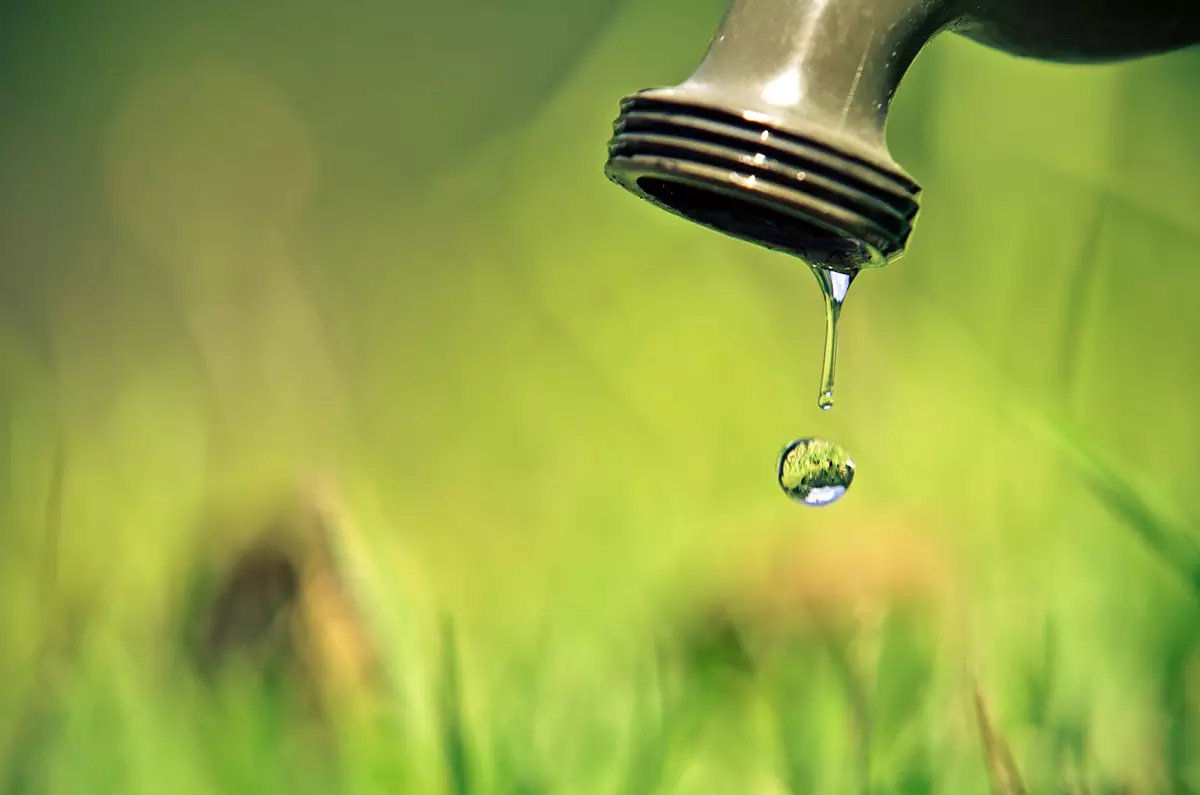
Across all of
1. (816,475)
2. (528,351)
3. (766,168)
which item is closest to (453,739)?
(816,475)

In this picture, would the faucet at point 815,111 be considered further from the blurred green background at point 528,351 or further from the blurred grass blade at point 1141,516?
the blurred green background at point 528,351

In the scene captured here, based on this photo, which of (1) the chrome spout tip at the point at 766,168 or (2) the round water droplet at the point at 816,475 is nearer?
(1) the chrome spout tip at the point at 766,168

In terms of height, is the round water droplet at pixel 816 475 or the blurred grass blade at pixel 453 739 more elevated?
the round water droplet at pixel 816 475

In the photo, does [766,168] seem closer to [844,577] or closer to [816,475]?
[816,475]

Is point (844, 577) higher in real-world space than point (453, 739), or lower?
higher

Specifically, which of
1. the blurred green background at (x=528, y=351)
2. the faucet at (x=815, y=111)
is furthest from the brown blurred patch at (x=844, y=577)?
the faucet at (x=815, y=111)

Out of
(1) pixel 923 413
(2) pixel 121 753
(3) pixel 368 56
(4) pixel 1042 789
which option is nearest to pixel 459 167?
(3) pixel 368 56

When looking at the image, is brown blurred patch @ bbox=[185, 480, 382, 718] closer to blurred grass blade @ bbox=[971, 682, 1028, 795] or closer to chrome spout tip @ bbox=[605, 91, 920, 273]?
blurred grass blade @ bbox=[971, 682, 1028, 795]
